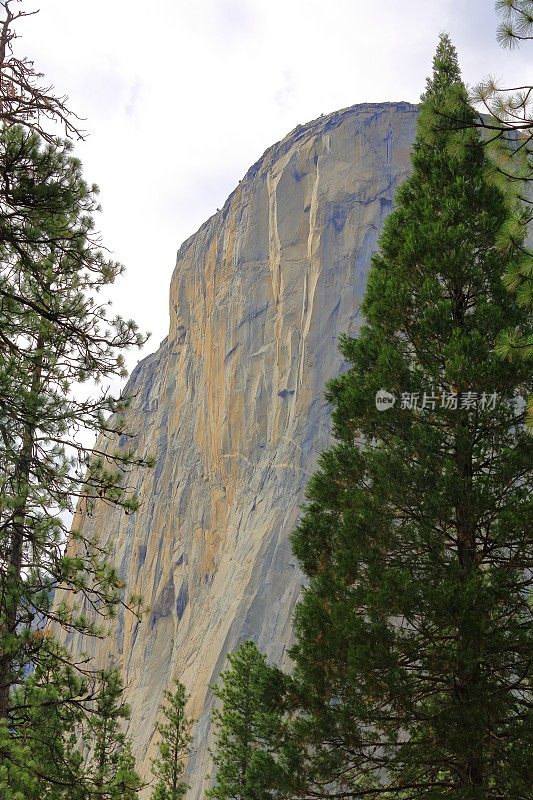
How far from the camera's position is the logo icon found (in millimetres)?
9281

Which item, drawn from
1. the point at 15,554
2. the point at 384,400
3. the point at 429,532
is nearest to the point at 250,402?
the point at 384,400

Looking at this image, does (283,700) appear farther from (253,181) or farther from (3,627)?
(253,181)

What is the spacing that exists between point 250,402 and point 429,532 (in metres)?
42.1

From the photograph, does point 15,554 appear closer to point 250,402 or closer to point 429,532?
point 429,532

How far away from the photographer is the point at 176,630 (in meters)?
49.8

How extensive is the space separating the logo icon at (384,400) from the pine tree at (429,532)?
39 mm

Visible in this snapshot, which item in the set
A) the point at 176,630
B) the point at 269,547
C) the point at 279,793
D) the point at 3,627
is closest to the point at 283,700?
the point at 279,793

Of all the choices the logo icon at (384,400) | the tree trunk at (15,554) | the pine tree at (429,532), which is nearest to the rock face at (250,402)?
the pine tree at (429,532)

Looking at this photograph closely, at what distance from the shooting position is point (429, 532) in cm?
857

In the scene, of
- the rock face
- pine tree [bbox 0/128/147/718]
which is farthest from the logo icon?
the rock face

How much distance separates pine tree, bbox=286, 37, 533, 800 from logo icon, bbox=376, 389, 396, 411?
0.04 metres

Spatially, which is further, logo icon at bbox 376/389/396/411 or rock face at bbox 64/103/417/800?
rock face at bbox 64/103/417/800

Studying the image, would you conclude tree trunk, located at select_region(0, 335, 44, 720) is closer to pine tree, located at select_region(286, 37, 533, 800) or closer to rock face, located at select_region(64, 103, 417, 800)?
pine tree, located at select_region(286, 37, 533, 800)

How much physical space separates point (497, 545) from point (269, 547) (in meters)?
35.0
